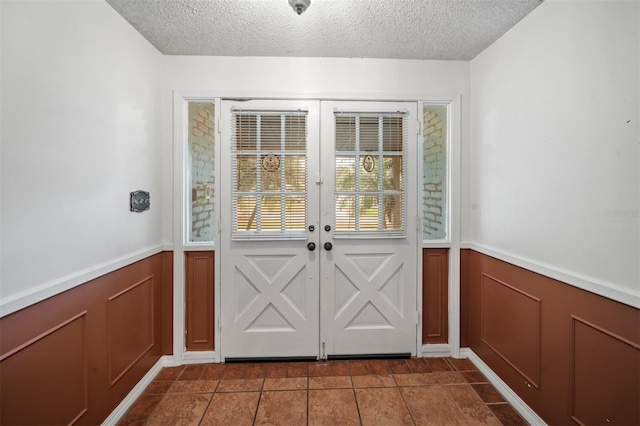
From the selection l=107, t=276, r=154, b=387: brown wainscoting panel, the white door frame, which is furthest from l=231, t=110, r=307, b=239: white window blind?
l=107, t=276, r=154, b=387: brown wainscoting panel

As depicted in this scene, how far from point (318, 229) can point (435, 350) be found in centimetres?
146

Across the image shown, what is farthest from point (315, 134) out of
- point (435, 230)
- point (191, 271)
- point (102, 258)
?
point (102, 258)

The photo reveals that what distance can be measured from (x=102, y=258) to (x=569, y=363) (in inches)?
106

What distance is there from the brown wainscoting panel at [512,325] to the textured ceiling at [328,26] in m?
1.81

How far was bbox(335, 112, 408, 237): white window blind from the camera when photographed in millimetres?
2318

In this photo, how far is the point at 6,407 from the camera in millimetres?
1104

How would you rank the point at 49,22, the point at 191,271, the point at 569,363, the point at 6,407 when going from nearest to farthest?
the point at 6,407 < the point at 49,22 < the point at 569,363 < the point at 191,271

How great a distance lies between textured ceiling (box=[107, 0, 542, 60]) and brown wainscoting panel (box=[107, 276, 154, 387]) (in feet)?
5.92

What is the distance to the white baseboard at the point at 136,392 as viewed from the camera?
1.68 meters

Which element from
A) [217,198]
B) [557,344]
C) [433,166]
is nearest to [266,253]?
[217,198]

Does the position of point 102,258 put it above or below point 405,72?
below

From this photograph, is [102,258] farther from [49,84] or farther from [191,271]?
[49,84]

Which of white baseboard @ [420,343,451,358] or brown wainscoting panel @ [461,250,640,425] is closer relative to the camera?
brown wainscoting panel @ [461,250,640,425]

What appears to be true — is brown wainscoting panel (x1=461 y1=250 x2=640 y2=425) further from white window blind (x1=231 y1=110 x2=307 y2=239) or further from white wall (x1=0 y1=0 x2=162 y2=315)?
white wall (x1=0 y1=0 x2=162 y2=315)
